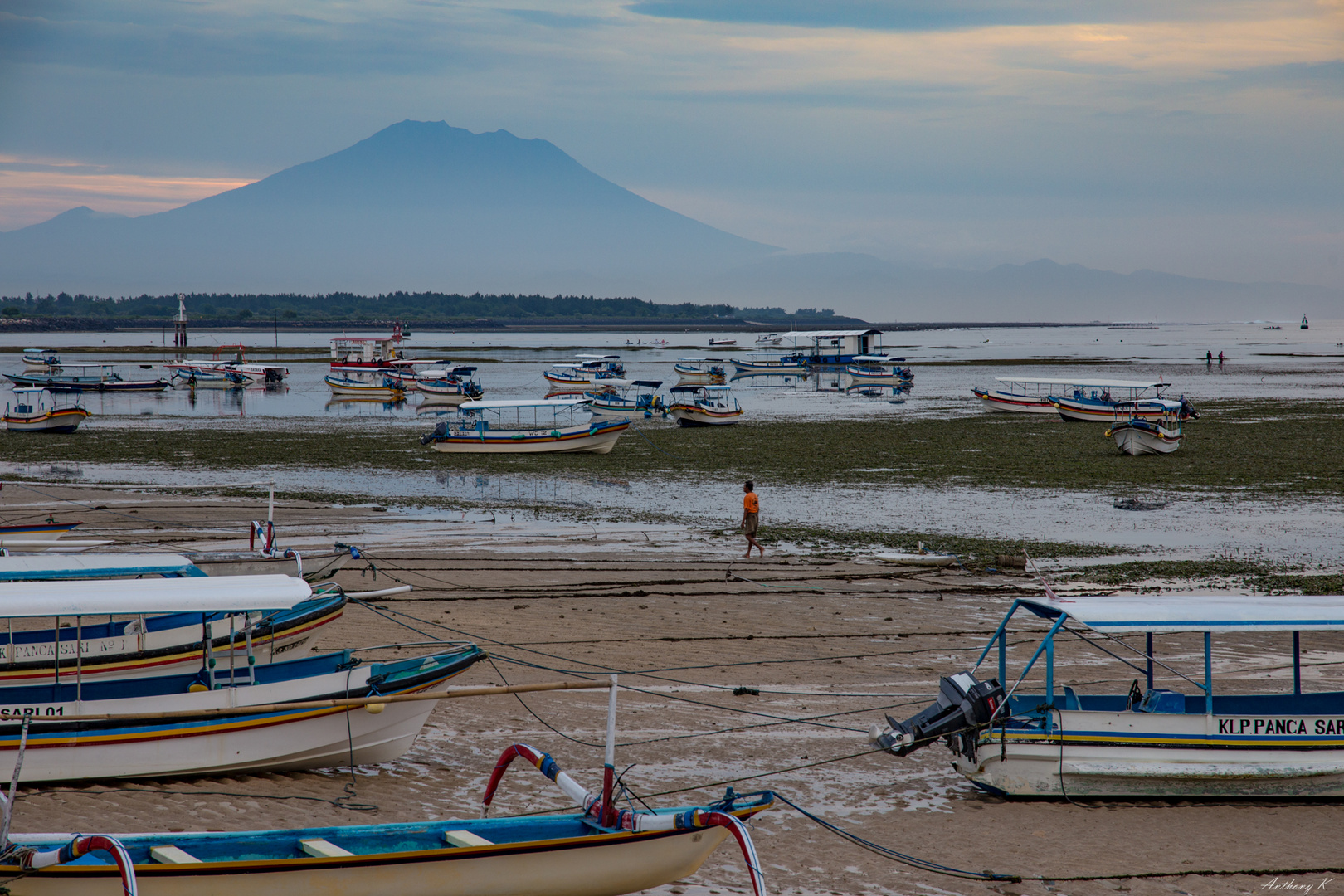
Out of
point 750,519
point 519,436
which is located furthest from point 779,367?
point 750,519

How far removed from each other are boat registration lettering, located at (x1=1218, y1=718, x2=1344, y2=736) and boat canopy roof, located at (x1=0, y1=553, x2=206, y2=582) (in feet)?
37.4

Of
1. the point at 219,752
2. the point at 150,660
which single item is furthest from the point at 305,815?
the point at 150,660

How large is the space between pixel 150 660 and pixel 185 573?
129 cm

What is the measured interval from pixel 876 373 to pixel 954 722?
79.8m

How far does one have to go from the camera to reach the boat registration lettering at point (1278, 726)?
10023 mm

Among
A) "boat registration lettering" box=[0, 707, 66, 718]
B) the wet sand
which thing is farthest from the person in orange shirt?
"boat registration lettering" box=[0, 707, 66, 718]

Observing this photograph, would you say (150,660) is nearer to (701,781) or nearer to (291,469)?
(701,781)

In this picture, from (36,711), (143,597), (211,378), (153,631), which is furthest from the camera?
(211,378)

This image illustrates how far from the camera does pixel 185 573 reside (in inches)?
490

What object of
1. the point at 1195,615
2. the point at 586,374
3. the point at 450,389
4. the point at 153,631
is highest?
the point at 586,374

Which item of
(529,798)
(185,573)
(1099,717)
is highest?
(185,573)

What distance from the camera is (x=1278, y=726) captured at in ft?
33.0

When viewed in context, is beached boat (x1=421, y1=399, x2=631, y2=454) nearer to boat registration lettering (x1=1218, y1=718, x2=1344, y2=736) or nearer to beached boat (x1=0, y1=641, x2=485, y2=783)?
beached boat (x1=0, y1=641, x2=485, y2=783)

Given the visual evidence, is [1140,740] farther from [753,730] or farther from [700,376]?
[700,376]
